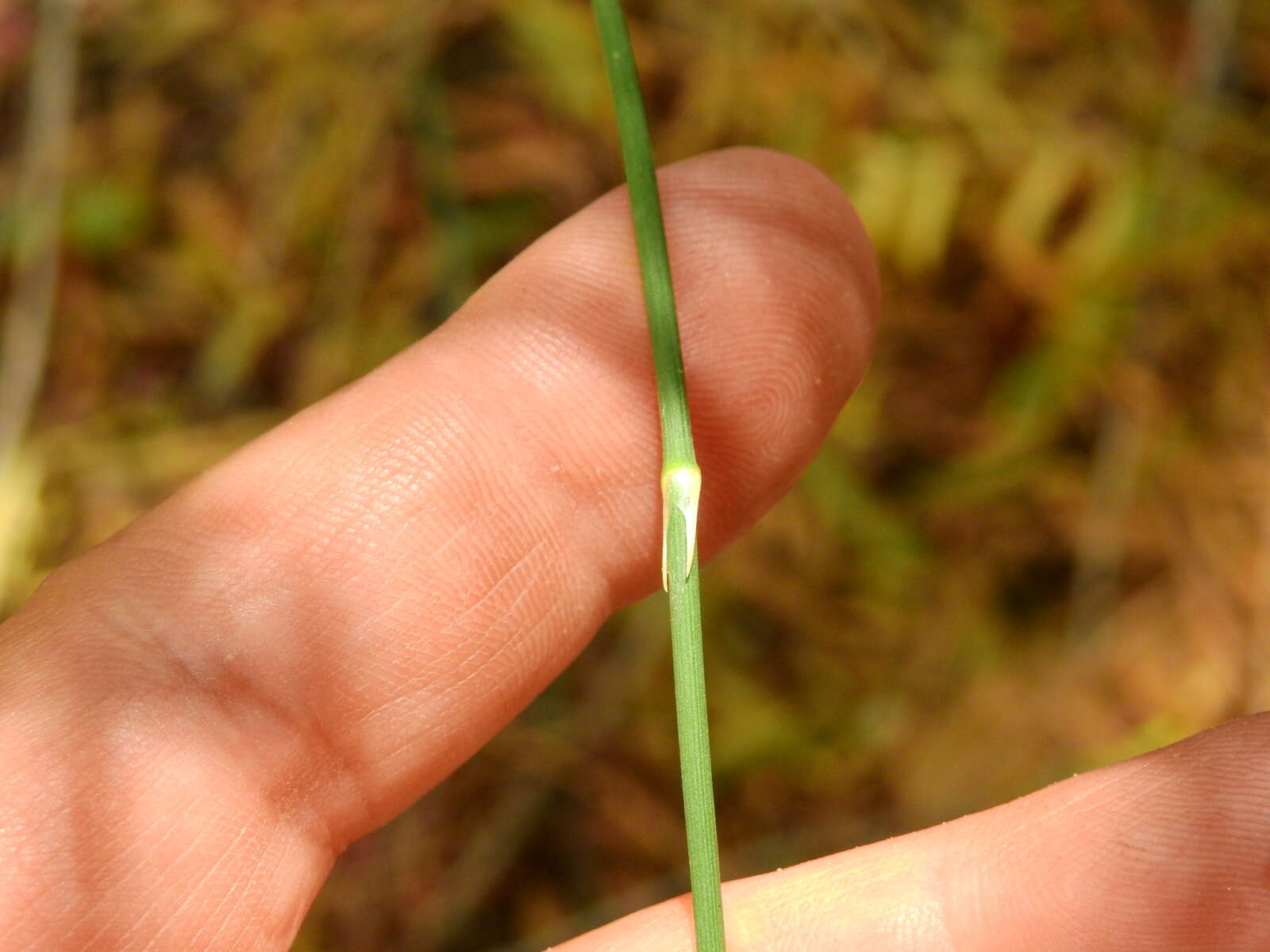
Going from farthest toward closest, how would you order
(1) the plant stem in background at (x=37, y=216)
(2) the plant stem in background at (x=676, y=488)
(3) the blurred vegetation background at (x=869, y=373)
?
(1) the plant stem in background at (x=37, y=216)
(3) the blurred vegetation background at (x=869, y=373)
(2) the plant stem in background at (x=676, y=488)

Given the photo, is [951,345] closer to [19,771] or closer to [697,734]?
[697,734]

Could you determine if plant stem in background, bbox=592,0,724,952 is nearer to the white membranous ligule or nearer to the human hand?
the white membranous ligule

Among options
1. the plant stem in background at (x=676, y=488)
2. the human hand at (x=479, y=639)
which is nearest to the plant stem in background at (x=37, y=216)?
the human hand at (x=479, y=639)

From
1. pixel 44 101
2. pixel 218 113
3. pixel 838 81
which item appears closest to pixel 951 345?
pixel 838 81

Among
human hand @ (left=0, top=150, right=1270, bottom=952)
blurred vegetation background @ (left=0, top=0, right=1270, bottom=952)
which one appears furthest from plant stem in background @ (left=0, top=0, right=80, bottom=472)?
human hand @ (left=0, top=150, right=1270, bottom=952)

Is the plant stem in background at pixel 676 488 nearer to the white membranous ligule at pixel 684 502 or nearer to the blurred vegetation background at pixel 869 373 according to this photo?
the white membranous ligule at pixel 684 502

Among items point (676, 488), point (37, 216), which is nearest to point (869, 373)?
point (676, 488)

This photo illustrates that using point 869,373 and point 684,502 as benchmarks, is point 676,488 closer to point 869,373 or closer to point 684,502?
point 684,502
